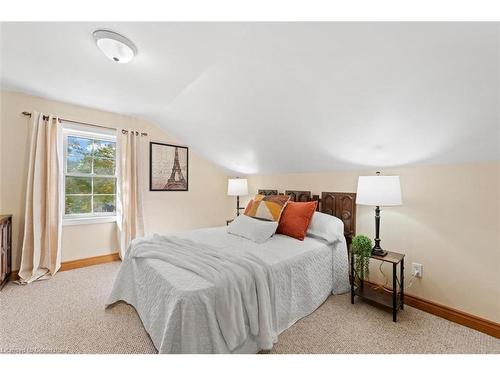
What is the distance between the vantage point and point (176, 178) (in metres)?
3.78

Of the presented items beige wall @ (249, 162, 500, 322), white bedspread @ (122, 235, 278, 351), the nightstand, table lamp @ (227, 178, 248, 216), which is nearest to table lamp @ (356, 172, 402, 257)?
the nightstand

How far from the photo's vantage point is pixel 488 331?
1716mm

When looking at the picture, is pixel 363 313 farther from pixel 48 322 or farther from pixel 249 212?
pixel 48 322

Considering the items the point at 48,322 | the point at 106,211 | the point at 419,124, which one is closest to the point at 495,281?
the point at 419,124

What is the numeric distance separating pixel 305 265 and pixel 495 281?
1.44 meters

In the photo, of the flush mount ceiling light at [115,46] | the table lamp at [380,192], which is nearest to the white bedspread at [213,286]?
the table lamp at [380,192]

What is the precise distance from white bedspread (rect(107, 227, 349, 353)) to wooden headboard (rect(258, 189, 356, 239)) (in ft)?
1.03

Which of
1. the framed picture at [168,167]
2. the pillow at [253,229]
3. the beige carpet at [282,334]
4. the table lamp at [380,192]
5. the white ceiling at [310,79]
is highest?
the white ceiling at [310,79]

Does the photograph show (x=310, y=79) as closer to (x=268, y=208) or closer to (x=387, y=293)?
(x=268, y=208)

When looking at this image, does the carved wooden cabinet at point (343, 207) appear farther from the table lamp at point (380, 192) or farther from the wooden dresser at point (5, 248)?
the wooden dresser at point (5, 248)

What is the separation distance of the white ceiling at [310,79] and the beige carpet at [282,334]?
1390mm

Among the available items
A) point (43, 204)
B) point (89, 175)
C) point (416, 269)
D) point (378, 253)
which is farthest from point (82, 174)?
point (416, 269)

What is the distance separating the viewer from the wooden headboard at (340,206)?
8.46 feet

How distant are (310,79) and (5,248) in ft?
11.5
